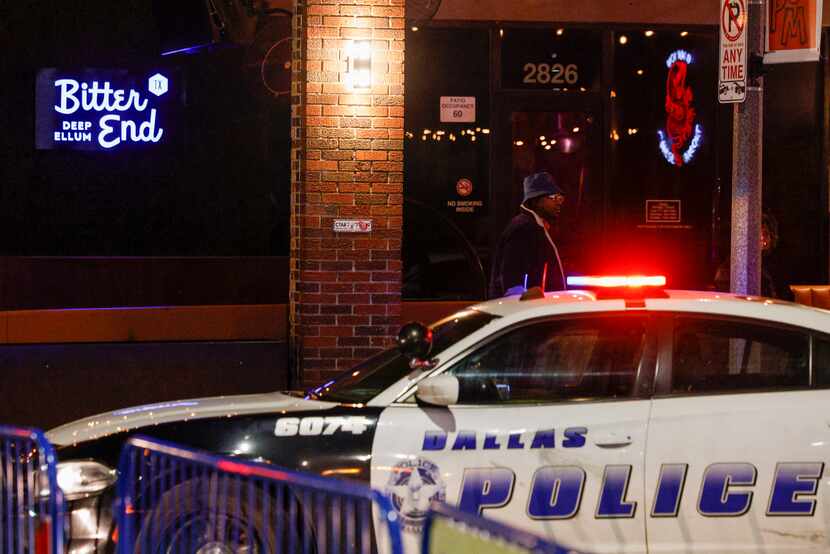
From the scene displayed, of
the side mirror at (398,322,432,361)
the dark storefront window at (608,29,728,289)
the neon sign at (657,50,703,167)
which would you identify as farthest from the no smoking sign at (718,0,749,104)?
the neon sign at (657,50,703,167)

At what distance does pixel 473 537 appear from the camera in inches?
121

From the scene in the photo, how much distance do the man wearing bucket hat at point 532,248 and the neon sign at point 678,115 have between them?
143 inches

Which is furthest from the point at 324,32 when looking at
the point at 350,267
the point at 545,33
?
the point at 545,33

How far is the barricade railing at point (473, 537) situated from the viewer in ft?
9.35

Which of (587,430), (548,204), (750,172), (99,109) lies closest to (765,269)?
(750,172)

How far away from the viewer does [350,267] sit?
9.69 meters

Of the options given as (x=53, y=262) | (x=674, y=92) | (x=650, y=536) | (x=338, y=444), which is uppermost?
(x=674, y=92)

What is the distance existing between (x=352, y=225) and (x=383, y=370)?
3.68 m

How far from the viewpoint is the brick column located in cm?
963

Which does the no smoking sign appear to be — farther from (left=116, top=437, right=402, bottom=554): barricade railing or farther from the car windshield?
(left=116, top=437, right=402, bottom=554): barricade railing

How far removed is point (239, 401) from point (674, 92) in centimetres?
710

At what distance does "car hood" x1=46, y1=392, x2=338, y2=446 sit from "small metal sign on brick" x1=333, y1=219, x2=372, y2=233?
11.8ft

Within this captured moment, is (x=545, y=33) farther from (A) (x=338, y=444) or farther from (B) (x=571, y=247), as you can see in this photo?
(A) (x=338, y=444)

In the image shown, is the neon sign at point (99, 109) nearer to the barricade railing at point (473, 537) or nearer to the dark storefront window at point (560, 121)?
the dark storefront window at point (560, 121)
